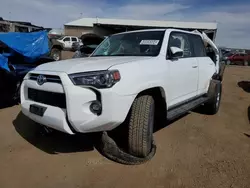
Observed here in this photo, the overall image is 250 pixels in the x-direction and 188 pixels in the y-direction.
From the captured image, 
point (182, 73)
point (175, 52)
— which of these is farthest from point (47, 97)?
point (182, 73)

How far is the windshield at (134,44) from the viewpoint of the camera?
3883mm

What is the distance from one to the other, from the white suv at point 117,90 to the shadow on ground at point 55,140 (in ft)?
2.07

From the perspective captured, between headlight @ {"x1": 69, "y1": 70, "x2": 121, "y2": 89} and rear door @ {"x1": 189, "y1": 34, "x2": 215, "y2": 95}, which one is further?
rear door @ {"x1": 189, "y1": 34, "x2": 215, "y2": 95}

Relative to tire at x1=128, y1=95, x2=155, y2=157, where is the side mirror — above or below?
above

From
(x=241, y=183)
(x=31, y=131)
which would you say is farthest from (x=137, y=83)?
(x=31, y=131)

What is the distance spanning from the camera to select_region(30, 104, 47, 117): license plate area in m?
3.13

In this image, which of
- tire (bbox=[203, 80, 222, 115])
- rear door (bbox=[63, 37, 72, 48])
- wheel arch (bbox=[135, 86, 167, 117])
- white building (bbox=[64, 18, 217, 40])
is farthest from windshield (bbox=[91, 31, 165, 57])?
white building (bbox=[64, 18, 217, 40])

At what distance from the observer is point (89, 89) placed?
2.82 meters

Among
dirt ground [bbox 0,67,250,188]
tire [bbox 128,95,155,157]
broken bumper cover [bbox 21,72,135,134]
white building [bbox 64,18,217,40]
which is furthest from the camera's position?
white building [bbox 64,18,217,40]

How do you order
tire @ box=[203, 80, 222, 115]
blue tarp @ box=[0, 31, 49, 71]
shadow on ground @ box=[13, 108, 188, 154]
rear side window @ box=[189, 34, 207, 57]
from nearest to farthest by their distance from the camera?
1. shadow on ground @ box=[13, 108, 188, 154]
2. rear side window @ box=[189, 34, 207, 57]
3. tire @ box=[203, 80, 222, 115]
4. blue tarp @ box=[0, 31, 49, 71]

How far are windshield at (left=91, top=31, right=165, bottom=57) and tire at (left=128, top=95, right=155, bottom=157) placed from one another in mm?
940

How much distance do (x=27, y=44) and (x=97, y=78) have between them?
5.36 metres

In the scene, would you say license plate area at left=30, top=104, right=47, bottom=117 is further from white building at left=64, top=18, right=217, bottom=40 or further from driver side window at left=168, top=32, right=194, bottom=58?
white building at left=64, top=18, right=217, bottom=40

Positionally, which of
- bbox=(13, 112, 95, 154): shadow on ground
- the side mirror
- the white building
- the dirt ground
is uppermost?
the white building
